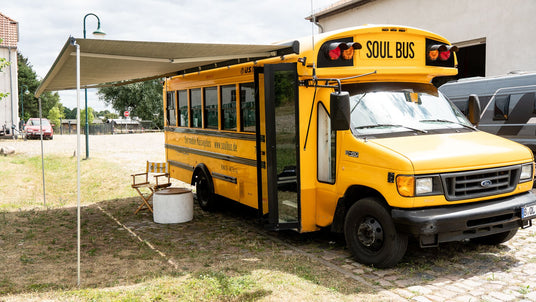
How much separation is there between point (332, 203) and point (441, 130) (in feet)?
5.19

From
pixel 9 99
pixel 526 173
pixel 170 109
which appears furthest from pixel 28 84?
pixel 526 173

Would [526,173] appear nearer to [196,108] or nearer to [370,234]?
[370,234]

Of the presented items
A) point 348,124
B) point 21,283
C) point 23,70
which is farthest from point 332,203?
point 23,70

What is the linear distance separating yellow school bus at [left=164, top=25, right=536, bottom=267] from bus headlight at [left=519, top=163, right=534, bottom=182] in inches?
0.5

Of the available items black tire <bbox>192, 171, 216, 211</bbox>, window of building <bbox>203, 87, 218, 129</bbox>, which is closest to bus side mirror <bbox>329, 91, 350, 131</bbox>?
window of building <bbox>203, 87, 218, 129</bbox>

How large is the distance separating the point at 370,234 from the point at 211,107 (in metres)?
4.17

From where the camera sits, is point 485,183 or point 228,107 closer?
point 485,183

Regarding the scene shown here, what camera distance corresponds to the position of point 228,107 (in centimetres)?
789

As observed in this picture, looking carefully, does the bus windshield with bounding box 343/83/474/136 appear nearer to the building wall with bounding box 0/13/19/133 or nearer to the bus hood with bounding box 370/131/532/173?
the bus hood with bounding box 370/131/532/173

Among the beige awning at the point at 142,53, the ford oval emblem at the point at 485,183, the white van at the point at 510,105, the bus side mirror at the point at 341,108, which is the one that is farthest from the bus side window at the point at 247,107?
the white van at the point at 510,105

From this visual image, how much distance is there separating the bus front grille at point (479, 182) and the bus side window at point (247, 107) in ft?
10.00

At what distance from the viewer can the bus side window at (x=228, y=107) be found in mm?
7711

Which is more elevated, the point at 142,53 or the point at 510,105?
the point at 142,53

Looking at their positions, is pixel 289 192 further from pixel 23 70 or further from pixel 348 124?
pixel 23 70
